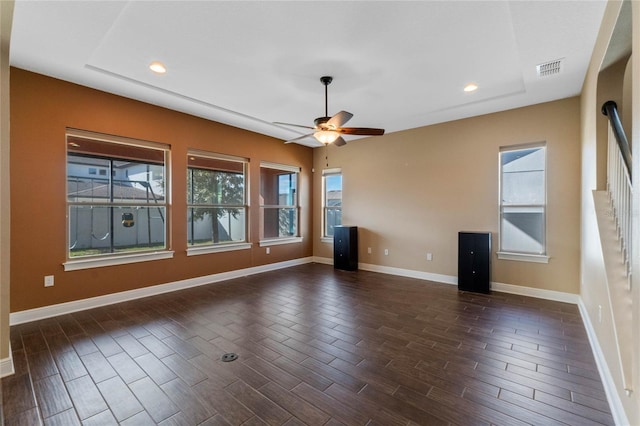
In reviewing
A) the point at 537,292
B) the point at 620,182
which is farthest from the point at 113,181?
the point at 537,292

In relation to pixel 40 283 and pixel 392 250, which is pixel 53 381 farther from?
pixel 392 250

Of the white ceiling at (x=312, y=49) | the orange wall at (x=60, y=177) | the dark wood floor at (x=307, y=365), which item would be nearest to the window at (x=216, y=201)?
the orange wall at (x=60, y=177)

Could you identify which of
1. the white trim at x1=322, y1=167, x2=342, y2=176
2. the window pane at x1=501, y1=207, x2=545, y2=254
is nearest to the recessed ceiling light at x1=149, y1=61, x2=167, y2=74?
the white trim at x1=322, y1=167, x2=342, y2=176

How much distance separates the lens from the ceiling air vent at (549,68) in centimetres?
304

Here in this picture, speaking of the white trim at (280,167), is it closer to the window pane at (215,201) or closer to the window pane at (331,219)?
the window pane at (215,201)

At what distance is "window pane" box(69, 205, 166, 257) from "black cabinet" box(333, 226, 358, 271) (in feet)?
11.1

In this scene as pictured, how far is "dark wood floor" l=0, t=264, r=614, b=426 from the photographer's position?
185 centimetres

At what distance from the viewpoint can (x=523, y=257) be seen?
14.4 ft

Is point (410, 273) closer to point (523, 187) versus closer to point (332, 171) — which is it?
point (523, 187)

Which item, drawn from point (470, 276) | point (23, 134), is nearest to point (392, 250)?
point (470, 276)

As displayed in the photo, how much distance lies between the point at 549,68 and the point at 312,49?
2.66 meters

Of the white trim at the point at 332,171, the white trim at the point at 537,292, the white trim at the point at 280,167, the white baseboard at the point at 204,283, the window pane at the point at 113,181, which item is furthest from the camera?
the white trim at the point at 332,171

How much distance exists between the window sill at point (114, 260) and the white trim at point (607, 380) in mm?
5146

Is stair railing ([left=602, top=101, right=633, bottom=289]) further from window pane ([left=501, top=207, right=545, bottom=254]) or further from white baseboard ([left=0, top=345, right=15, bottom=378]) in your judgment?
white baseboard ([left=0, top=345, right=15, bottom=378])
